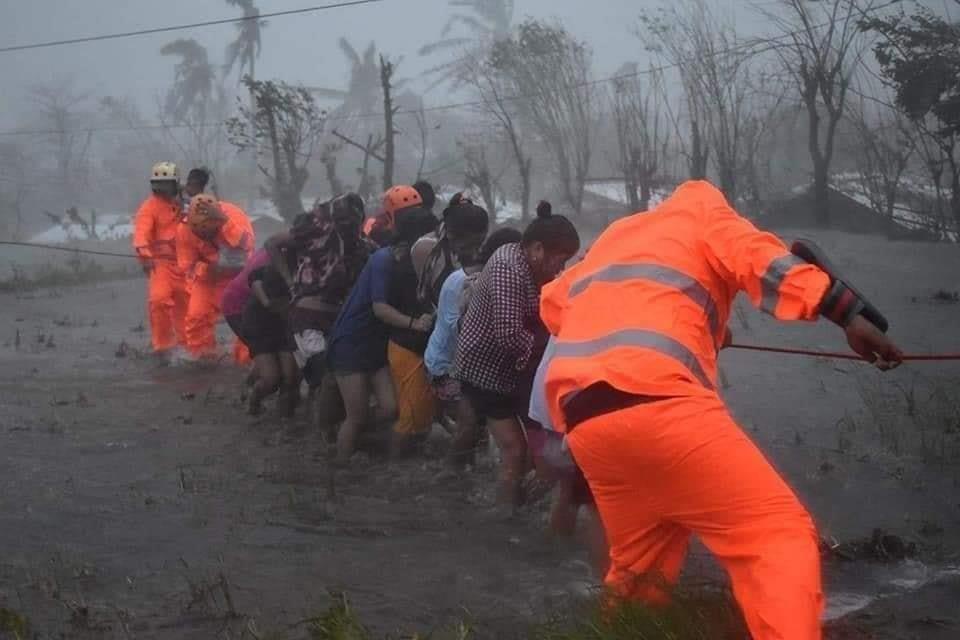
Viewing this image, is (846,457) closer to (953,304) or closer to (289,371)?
(289,371)

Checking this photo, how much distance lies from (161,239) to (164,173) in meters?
0.60

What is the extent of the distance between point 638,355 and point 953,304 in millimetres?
11970

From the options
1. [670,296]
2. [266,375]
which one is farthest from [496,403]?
[266,375]

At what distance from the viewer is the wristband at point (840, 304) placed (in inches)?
128

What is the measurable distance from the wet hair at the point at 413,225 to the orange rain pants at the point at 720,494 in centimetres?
388

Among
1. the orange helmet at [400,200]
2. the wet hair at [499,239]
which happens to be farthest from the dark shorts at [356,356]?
the wet hair at [499,239]

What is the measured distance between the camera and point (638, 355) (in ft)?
11.0

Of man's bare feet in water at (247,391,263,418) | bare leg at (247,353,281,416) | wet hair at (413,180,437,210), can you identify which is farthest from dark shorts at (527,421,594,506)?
man's bare feet in water at (247,391,263,418)

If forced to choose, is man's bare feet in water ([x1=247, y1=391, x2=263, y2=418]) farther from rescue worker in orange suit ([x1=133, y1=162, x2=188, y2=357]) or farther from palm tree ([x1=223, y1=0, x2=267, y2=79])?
palm tree ([x1=223, y1=0, x2=267, y2=79])

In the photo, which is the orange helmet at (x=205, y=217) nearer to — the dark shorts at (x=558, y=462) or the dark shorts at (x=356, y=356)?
the dark shorts at (x=356, y=356)

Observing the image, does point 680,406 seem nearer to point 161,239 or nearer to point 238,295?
point 238,295

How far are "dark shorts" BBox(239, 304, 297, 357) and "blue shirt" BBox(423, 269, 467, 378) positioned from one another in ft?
6.50

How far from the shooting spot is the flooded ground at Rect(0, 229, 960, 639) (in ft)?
15.8

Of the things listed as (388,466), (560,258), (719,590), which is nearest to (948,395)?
(388,466)
